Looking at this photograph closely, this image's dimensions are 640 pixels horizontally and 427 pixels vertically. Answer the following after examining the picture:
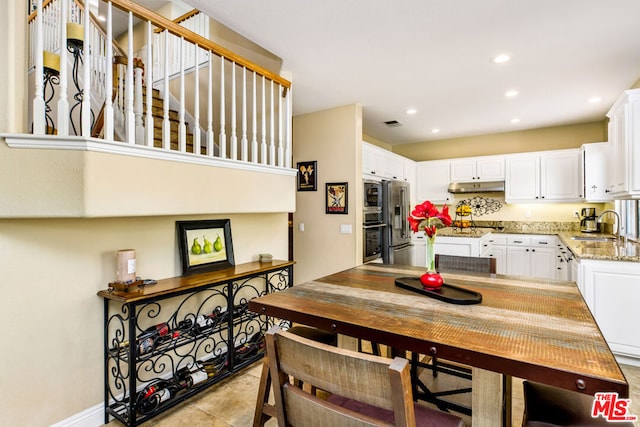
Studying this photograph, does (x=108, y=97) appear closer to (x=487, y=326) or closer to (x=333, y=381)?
(x=333, y=381)

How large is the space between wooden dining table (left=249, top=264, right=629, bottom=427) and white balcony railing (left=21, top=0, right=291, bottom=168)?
1259 millimetres

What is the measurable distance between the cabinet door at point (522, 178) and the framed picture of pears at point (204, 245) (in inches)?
189

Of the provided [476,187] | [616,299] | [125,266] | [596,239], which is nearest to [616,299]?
[616,299]

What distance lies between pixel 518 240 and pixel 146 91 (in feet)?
17.5

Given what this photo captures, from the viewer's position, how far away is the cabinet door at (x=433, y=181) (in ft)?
19.8

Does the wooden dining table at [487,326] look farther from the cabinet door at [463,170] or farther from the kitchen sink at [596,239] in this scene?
the cabinet door at [463,170]

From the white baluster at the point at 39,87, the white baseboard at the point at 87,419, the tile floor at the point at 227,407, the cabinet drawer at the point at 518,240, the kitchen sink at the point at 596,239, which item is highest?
the white baluster at the point at 39,87

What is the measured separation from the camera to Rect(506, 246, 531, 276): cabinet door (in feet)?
16.5

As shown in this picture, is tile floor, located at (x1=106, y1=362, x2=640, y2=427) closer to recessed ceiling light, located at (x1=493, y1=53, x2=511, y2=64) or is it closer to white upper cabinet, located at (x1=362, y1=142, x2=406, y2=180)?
recessed ceiling light, located at (x1=493, y1=53, x2=511, y2=64)

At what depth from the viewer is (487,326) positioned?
1.23 metres

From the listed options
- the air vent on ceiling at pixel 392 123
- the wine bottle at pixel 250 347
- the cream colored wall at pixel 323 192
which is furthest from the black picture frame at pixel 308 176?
the wine bottle at pixel 250 347

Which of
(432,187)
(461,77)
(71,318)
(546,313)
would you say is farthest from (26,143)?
(432,187)

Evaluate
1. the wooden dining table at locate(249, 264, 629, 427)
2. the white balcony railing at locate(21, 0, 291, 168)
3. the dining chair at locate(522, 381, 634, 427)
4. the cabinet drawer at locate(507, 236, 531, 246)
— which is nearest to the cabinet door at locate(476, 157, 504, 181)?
the cabinet drawer at locate(507, 236, 531, 246)

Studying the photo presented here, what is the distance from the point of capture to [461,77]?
3.36 metres
